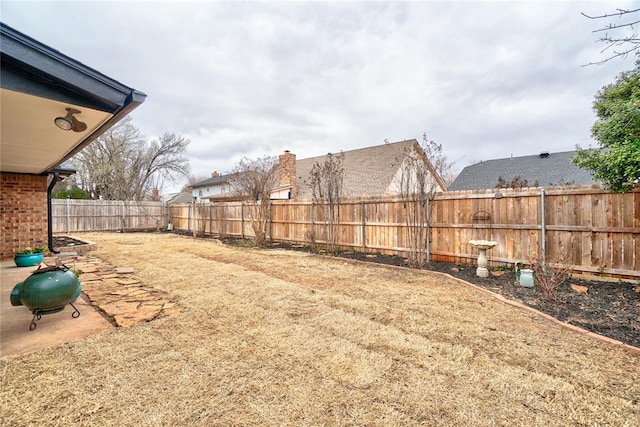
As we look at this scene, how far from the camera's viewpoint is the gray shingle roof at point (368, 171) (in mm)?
14516

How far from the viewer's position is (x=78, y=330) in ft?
9.91

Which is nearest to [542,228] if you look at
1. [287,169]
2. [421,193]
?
[421,193]

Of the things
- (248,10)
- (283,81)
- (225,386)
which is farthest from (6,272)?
(283,81)

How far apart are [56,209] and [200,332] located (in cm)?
1684

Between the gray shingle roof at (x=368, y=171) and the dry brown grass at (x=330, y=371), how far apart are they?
34.7ft

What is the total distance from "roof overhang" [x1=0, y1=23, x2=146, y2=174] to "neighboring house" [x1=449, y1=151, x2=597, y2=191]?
1476cm

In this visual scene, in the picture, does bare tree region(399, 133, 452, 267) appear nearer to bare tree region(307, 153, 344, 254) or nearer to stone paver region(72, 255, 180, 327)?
bare tree region(307, 153, 344, 254)

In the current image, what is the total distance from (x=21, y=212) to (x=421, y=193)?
32.1 feet

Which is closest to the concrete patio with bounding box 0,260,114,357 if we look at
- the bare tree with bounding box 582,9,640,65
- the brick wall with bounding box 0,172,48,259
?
the brick wall with bounding box 0,172,48,259

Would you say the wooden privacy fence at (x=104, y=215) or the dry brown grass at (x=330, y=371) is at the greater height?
the wooden privacy fence at (x=104, y=215)

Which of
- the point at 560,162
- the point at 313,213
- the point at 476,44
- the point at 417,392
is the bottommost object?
the point at 417,392

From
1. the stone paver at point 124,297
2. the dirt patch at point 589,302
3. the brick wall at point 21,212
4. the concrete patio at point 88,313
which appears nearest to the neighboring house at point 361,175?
the brick wall at point 21,212

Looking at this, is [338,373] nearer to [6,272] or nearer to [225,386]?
[225,386]

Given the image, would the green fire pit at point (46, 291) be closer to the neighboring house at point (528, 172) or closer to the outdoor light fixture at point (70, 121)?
the outdoor light fixture at point (70, 121)
